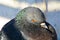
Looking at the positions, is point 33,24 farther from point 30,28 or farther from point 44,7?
point 44,7

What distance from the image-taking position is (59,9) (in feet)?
16.8

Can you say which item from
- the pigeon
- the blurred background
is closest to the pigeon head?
the pigeon

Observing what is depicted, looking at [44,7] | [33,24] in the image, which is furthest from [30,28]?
[44,7]

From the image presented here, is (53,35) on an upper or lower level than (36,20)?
lower

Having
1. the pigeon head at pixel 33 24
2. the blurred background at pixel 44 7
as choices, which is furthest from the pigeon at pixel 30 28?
the blurred background at pixel 44 7

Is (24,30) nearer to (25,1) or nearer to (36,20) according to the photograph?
(36,20)

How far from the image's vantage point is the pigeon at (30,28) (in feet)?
12.9

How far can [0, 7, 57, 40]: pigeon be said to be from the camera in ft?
12.9

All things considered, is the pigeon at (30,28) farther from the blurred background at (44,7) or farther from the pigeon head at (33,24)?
the blurred background at (44,7)

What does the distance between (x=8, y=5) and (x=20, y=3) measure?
7.8 inches

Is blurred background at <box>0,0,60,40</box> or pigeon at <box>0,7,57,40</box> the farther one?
blurred background at <box>0,0,60,40</box>

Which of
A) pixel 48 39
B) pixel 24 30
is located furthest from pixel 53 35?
pixel 24 30

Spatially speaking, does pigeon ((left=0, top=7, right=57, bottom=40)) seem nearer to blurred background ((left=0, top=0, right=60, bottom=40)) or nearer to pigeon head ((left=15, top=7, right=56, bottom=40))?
pigeon head ((left=15, top=7, right=56, bottom=40))

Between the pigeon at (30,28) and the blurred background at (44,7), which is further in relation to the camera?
the blurred background at (44,7)
